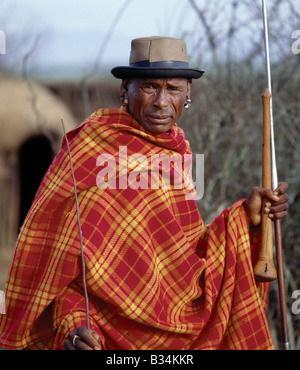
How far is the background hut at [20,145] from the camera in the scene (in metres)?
8.03

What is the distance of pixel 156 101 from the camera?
2.52 metres

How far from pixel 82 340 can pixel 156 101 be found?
97 cm

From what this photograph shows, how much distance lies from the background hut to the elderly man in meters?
5.24

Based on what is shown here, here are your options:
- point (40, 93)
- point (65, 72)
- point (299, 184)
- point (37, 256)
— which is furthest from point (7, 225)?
point (37, 256)

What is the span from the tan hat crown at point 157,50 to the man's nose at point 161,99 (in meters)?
0.13

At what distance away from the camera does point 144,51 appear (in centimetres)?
258

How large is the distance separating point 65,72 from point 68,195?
22.5 ft

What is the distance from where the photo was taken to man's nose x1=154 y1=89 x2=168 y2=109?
251 centimetres

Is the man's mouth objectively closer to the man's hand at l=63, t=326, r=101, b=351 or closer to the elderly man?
the elderly man

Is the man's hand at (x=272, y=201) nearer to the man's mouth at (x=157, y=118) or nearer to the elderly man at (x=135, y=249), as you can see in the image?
the elderly man at (x=135, y=249)

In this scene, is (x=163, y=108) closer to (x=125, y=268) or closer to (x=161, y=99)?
(x=161, y=99)

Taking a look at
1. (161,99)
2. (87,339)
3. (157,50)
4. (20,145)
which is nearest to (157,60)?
(157,50)

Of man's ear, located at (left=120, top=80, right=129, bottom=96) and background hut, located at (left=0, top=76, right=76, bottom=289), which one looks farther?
background hut, located at (left=0, top=76, right=76, bottom=289)

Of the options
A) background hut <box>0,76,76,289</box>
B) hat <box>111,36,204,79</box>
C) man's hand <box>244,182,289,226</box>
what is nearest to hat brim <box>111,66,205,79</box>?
hat <box>111,36,204,79</box>
